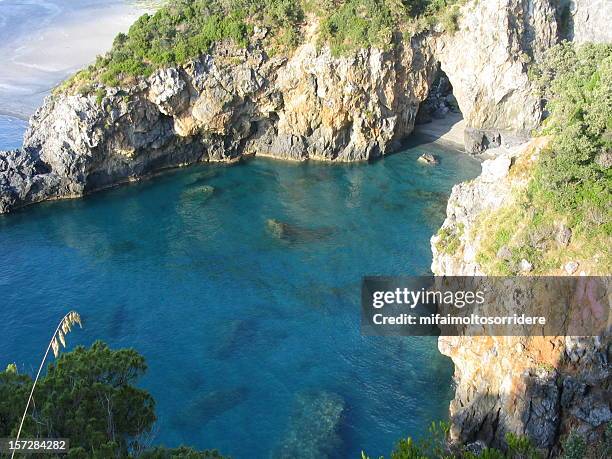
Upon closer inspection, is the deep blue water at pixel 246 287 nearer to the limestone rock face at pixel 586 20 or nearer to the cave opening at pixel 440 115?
the cave opening at pixel 440 115

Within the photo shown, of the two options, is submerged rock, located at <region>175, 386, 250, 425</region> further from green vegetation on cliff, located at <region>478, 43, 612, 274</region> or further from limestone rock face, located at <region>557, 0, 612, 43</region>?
limestone rock face, located at <region>557, 0, 612, 43</region>

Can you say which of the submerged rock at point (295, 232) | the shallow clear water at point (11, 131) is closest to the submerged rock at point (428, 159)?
the submerged rock at point (295, 232)

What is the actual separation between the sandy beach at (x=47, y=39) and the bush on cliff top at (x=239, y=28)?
894 inches

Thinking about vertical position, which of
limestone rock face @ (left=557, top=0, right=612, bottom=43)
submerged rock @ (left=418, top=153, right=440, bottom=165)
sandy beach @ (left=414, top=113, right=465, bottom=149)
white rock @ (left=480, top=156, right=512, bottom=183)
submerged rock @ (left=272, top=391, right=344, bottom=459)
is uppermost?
limestone rock face @ (left=557, top=0, right=612, bottom=43)

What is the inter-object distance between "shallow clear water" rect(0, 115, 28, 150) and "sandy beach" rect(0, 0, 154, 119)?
46.5 inches

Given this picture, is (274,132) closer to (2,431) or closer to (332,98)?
(332,98)

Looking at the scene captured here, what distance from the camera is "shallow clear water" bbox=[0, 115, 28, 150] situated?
63594 millimetres

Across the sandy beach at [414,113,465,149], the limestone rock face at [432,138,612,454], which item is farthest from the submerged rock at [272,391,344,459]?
the sandy beach at [414,113,465,149]

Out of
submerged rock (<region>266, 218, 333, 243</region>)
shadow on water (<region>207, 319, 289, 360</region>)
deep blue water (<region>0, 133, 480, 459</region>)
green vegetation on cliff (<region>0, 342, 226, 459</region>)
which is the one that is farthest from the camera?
submerged rock (<region>266, 218, 333, 243</region>)

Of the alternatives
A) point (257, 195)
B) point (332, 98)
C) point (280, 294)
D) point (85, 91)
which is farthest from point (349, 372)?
point (85, 91)

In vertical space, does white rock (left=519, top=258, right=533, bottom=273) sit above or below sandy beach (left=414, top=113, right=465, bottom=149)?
above

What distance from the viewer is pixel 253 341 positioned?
34.5 metres

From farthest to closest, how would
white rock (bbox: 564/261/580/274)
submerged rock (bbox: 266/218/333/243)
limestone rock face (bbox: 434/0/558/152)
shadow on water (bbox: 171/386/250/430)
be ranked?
limestone rock face (bbox: 434/0/558/152), submerged rock (bbox: 266/218/333/243), shadow on water (bbox: 171/386/250/430), white rock (bbox: 564/261/580/274)

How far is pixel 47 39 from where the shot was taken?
93.5 meters
